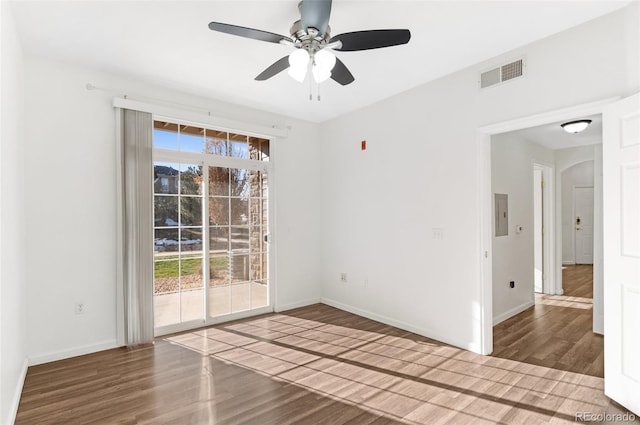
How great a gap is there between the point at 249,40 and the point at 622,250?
3.33 metres

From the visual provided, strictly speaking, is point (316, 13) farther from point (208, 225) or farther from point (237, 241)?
point (237, 241)

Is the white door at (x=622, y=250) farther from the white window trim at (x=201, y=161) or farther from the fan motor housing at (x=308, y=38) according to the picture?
the white window trim at (x=201, y=161)

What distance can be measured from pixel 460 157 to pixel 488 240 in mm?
910

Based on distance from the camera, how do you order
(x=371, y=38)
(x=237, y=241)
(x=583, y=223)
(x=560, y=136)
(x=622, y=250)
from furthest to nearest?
(x=583, y=223) → (x=560, y=136) → (x=237, y=241) → (x=622, y=250) → (x=371, y=38)

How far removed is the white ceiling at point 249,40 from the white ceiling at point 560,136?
2.09 metres

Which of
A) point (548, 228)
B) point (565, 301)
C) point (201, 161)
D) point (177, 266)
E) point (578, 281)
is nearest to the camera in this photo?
point (177, 266)

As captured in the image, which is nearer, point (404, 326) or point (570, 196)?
point (404, 326)

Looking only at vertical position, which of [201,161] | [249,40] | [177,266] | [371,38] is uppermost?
[249,40]

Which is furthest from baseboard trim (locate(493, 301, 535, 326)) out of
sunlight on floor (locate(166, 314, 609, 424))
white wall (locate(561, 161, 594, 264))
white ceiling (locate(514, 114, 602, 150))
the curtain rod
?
white wall (locate(561, 161, 594, 264))

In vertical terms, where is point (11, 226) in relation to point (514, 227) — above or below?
above

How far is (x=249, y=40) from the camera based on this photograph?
278cm

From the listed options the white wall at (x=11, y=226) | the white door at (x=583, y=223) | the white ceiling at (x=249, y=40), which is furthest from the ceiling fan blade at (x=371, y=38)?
the white door at (x=583, y=223)

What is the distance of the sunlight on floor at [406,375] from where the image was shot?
7.57 ft

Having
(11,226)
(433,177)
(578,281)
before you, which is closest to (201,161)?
(11,226)
